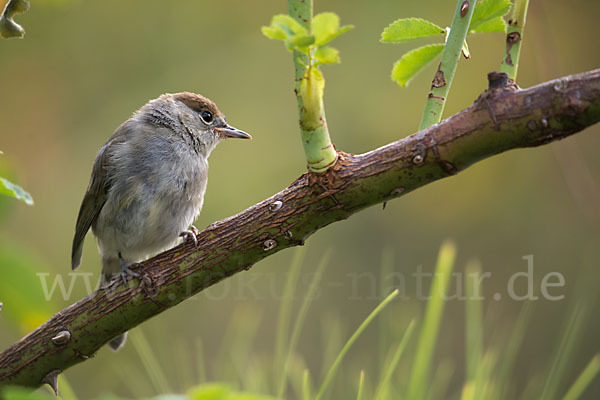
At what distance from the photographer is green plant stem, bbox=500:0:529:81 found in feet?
5.16

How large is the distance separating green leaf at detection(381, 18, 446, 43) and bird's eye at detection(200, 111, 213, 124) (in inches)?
99.7

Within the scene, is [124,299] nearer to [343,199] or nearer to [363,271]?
[343,199]

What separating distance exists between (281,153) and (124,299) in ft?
9.91

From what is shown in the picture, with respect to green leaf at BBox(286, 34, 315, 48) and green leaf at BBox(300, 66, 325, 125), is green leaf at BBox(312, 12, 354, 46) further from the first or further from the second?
green leaf at BBox(300, 66, 325, 125)

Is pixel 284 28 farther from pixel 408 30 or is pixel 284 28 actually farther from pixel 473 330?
pixel 473 330

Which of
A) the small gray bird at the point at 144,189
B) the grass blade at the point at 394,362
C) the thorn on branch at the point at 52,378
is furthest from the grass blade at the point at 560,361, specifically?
the small gray bird at the point at 144,189

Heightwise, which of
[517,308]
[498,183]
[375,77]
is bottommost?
[517,308]

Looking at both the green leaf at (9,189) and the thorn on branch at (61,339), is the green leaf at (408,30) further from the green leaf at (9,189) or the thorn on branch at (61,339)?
the thorn on branch at (61,339)

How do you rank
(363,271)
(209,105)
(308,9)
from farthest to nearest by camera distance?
(363,271) → (209,105) → (308,9)

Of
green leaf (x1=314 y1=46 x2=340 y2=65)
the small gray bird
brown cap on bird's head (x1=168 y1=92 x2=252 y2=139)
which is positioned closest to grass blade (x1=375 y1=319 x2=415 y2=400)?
green leaf (x1=314 y1=46 x2=340 y2=65)

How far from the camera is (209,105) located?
13.4 ft

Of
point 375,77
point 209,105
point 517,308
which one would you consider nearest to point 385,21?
point 375,77

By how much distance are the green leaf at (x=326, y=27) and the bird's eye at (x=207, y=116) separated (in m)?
2.89

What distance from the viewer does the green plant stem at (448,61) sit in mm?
1572
